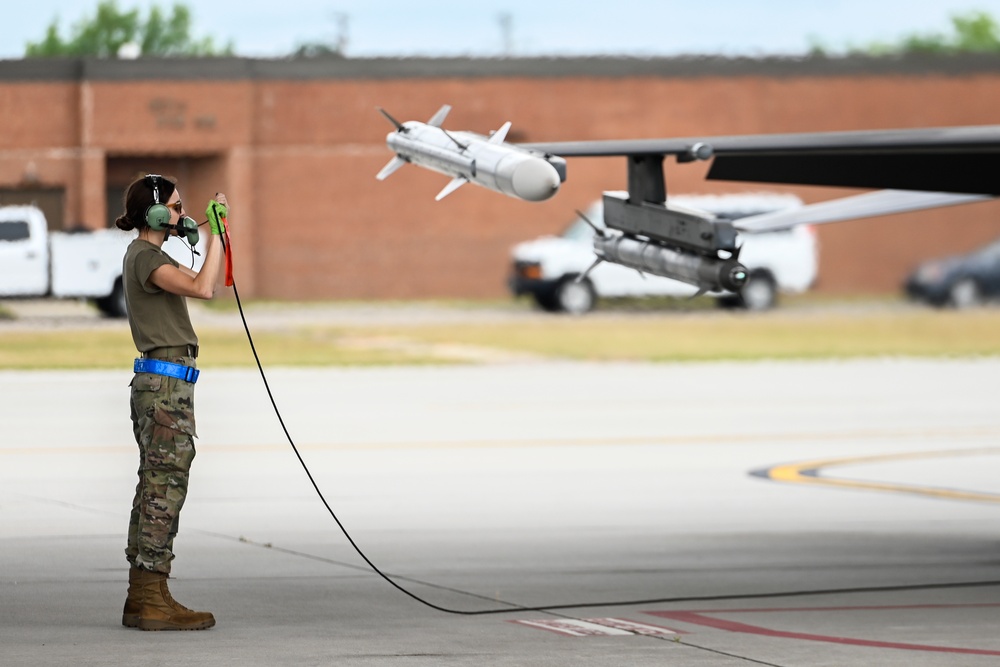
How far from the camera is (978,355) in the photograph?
38.3 m

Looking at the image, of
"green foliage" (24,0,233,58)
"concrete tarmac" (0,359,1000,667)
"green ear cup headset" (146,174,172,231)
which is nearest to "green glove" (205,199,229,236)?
"green ear cup headset" (146,174,172,231)

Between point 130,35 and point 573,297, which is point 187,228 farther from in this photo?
point 130,35

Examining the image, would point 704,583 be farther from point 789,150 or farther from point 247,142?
point 247,142

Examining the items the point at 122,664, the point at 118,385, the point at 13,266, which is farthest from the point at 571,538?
the point at 13,266

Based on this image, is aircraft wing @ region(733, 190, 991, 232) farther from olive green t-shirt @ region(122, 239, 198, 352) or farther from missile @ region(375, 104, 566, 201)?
olive green t-shirt @ region(122, 239, 198, 352)

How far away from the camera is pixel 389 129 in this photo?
56.8m

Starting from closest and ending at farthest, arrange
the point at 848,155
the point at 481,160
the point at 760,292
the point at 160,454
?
the point at 160,454 → the point at 481,160 → the point at 848,155 → the point at 760,292

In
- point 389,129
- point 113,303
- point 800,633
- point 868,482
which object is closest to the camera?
point 800,633

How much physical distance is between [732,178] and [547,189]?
388 cm

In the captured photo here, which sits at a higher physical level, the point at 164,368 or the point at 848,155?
the point at 848,155

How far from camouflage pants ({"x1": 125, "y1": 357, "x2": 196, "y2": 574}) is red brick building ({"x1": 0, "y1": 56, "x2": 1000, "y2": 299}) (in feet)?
150

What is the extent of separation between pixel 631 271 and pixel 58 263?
590 inches

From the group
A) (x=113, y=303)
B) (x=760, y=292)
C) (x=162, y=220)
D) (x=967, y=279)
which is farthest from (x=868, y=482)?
(x=967, y=279)

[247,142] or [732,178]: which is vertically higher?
[247,142]
